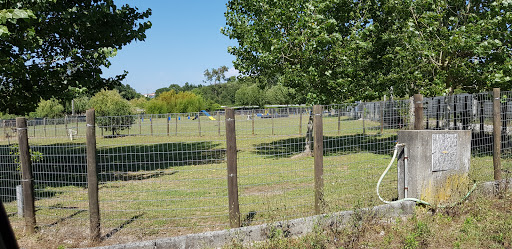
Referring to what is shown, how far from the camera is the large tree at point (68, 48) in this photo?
10070 mm

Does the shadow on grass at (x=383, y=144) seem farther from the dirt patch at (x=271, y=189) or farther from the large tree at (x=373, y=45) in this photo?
the large tree at (x=373, y=45)

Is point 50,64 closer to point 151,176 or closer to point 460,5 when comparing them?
point 151,176

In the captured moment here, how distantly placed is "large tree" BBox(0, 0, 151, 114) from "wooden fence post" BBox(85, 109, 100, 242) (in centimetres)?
507

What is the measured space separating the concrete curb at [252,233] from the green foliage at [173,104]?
58.5 m

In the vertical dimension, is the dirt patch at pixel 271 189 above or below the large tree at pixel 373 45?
below

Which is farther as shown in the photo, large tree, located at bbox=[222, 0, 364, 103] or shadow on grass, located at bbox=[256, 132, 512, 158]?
large tree, located at bbox=[222, 0, 364, 103]

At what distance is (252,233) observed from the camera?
4.94m

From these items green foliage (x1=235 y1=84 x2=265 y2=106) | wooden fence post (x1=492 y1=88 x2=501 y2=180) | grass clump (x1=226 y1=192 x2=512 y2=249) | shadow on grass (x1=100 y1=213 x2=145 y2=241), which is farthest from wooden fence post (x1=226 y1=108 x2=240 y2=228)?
green foliage (x1=235 y1=84 x2=265 y2=106)

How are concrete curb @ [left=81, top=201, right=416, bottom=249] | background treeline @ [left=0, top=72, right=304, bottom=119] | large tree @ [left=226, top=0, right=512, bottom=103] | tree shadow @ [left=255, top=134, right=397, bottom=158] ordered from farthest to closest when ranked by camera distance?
background treeline @ [left=0, top=72, right=304, bottom=119] < large tree @ [left=226, top=0, right=512, bottom=103] < tree shadow @ [left=255, top=134, right=397, bottom=158] < concrete curb @ [left=81, top=201, right=416, bottom=249]

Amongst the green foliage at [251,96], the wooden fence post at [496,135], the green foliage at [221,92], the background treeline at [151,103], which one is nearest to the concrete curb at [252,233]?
the wooden fence post at [496,135]

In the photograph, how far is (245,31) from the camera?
14617mm

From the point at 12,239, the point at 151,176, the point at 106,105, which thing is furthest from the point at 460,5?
the point at 106,105

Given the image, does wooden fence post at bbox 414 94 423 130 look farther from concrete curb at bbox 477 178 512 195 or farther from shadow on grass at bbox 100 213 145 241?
shadow on grass at bbox 100 213 145 241

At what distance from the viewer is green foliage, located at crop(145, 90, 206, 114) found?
62.1m
